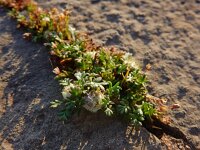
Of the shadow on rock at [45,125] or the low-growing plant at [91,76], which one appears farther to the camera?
the low-growing plant at [91,76]

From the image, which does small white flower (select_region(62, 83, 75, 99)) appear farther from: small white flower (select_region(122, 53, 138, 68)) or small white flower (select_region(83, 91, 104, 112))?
small white flower (select_region(122, 53, 138, 68))

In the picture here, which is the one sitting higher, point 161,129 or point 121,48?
point 121,48

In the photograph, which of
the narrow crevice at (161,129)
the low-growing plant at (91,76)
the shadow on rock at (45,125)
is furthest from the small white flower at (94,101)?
the narrow crevice at (161,129)

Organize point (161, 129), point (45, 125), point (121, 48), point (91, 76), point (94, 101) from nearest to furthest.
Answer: point (94, 101), point (45, 125), point (161, 129), point (91, 76), point (121, 48)

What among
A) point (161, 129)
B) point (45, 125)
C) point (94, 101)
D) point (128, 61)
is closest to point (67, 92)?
point (94, 101)

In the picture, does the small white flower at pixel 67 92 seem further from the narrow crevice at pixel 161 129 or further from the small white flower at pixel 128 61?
the narrow crevice at pixel 161 129

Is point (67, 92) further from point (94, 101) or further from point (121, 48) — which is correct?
point (121, 48)

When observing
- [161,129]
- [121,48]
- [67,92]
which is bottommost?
[161,129]
